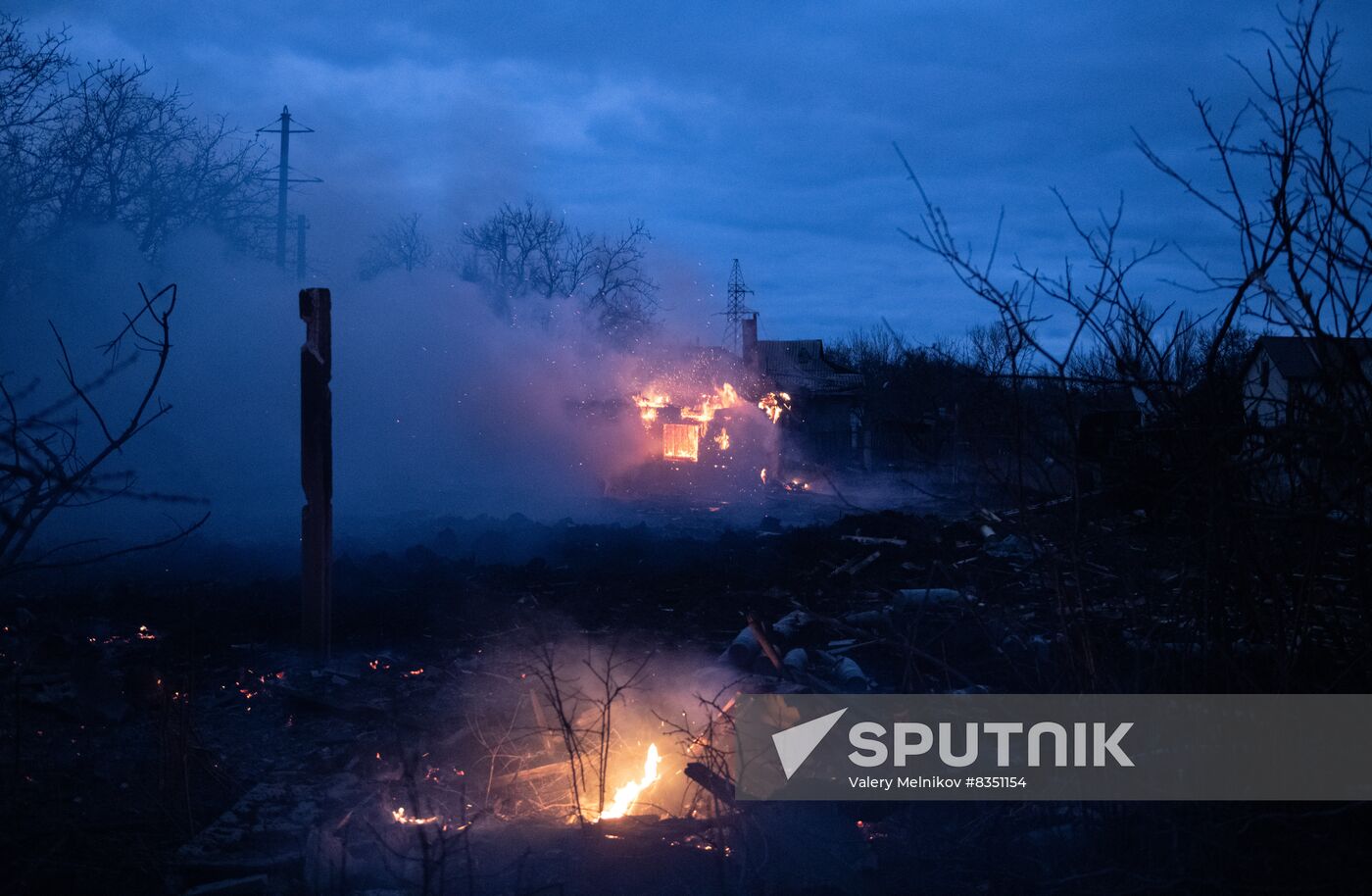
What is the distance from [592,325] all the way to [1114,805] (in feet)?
95.8

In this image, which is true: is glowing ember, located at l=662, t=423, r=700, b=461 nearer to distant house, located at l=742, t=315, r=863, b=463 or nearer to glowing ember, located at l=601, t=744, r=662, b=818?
distant house, located at l=742, t=315, r=863, b=463

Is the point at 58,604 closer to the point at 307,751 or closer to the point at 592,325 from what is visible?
the point at 307,751

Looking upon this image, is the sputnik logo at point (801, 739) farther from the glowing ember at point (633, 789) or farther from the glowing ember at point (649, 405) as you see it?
the glowing ember at point (649, 405)

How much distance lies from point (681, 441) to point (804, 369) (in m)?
15.9

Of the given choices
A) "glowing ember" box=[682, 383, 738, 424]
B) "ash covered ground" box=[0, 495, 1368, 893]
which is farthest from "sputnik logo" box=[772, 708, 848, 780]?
"glowing ember" box=[682, 383, 738, 424]

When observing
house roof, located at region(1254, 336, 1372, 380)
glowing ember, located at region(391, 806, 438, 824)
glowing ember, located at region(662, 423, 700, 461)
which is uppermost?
house roof, located at region(1254, 336, 1372, 380)

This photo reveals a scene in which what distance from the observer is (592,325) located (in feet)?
104

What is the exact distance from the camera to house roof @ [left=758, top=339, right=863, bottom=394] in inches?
1323

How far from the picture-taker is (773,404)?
26.6m

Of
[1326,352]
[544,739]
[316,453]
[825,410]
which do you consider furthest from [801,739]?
[825,410]

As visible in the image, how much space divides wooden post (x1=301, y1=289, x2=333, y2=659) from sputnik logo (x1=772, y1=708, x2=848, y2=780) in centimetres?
388

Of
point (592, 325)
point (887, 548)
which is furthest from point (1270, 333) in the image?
point (592, 325)

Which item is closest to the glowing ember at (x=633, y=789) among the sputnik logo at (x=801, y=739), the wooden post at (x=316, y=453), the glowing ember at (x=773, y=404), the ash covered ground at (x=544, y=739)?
the ash covered ground at (x=544, y=739)

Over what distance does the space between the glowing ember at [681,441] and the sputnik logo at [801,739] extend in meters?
20.5
